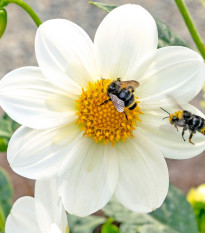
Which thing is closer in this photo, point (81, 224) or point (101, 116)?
point (101, 116)

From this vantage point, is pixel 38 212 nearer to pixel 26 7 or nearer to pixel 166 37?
pixel 26 7

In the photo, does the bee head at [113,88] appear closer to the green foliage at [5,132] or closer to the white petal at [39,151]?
the white petal at [39,151]

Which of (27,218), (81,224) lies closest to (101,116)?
(27,218)

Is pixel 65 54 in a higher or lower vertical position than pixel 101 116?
higher

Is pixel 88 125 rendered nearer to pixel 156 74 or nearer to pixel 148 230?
pixel 156 74

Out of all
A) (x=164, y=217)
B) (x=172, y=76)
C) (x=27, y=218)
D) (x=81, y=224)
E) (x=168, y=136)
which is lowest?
(x=81, y=224)

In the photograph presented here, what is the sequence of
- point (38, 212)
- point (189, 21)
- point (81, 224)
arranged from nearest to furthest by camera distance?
point (38, 212) < point (189, 21) < point (81, 224)
